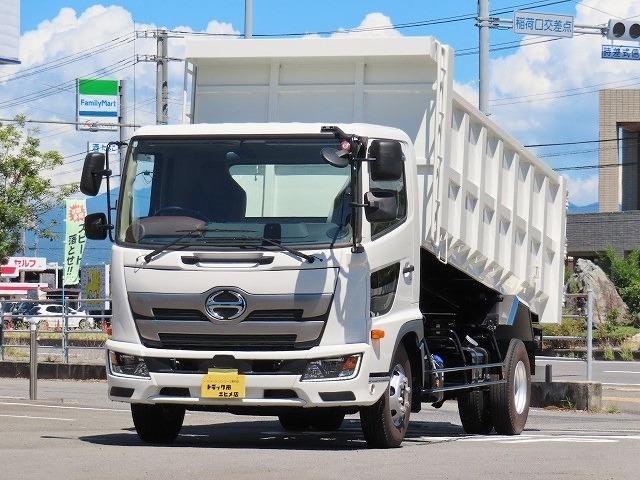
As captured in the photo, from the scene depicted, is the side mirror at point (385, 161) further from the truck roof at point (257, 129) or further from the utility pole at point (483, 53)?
the utility pole at point (483, 53)

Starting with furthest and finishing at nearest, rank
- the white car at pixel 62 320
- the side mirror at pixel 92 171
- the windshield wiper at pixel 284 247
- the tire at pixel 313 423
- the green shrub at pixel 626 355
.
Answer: the green shrub at pixel 626 355 < the white car at pixel 62 320 < the tire at pixel 313 423 < the side mirror at pixel 92 171 < the windshield wiper at pixel 284 247

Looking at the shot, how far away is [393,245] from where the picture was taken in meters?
11.6

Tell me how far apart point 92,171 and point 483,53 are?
18.0 metres

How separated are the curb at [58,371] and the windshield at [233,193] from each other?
13680 mm

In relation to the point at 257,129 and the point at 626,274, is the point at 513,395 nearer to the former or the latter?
the point at 257,129

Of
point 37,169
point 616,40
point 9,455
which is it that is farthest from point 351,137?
point 37,169

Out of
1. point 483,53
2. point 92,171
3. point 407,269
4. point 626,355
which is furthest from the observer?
point 626,355

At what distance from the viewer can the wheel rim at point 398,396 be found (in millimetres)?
11758

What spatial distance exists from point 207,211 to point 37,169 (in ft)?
101

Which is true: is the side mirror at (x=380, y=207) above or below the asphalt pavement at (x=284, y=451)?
above

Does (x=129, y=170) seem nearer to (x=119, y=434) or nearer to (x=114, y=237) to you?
(x=114, y=237)

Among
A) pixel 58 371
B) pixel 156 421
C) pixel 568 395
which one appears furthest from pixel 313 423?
pixel 58 371

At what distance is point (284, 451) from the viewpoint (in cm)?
1144

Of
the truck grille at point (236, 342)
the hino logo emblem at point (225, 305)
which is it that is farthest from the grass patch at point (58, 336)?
the hino logo emblem at point (225, 305)
